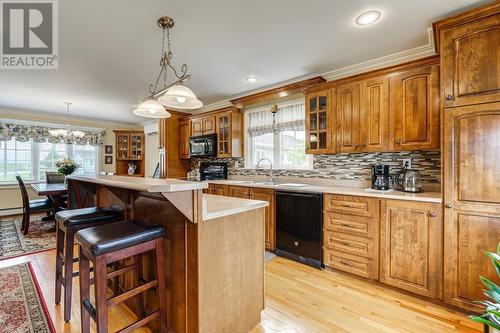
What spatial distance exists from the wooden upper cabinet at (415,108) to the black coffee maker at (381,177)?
0.28 m

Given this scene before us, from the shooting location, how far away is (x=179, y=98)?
2.03 meters

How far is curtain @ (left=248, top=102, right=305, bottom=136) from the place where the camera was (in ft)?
11.6

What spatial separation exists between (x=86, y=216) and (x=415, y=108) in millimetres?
3091

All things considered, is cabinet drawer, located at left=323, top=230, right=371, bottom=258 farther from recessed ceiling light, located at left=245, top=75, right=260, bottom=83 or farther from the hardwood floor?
recessed ceiling light, located at left=245, top=75, right=260, bottom=83

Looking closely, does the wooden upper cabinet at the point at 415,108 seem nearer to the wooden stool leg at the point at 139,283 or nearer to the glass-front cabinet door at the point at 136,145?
the wooden stool leg at the point at 139,283

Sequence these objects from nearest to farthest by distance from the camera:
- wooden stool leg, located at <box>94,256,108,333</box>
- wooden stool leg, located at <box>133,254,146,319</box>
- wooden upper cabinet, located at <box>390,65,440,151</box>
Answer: wooden stool leg, located at <box>94,256,108,333</box> → wooden stool leg, located at <box>133,254,146,319</box> → wooden upper cabinet, located at <box>390,65,440,151</box>

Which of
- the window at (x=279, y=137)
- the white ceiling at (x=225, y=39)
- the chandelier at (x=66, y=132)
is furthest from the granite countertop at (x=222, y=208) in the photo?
the chandelier at (x=66, y=132)

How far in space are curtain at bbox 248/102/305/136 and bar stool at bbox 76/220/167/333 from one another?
2656 millimetres

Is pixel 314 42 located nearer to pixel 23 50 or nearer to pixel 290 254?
pixel 290 254

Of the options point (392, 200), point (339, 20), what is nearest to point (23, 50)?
point (339, 20)

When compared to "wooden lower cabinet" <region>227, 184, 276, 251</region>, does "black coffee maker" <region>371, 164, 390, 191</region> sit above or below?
above

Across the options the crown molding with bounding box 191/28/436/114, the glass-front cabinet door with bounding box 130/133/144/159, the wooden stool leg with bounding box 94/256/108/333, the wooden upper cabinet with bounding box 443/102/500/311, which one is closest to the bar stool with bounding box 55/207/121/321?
the wooden stool leg with bounding box 94/256/108/333

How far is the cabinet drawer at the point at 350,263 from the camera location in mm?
2326

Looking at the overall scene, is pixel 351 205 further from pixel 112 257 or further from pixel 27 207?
pixel 27 207
